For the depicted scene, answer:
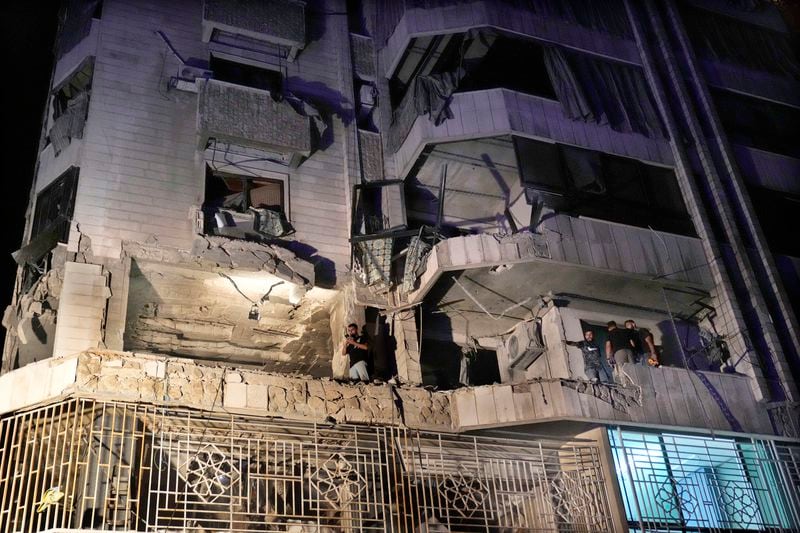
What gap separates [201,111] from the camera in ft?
54.5

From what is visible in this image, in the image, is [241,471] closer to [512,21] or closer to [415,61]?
Result: [415,61]

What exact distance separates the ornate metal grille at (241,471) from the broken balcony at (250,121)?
6.65m

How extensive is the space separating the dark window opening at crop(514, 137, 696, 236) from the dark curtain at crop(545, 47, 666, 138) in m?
1.01

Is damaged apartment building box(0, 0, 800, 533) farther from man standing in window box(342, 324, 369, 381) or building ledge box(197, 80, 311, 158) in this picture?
man standing in window box(342, 324, 369, 381)

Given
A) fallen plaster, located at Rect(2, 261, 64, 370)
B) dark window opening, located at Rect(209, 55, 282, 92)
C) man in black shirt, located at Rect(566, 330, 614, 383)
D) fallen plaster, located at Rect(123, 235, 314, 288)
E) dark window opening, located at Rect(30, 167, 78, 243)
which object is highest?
dark window opening, located at Rect(209, 55, 282, 92)

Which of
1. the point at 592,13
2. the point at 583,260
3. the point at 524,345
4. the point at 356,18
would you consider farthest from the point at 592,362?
the point at 356,18

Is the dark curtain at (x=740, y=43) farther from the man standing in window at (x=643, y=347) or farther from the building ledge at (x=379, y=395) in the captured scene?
the building ledge at (x=379, y=395)

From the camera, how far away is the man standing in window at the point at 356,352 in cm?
1505

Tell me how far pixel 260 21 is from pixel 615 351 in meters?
11.4

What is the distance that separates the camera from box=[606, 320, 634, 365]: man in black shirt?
15999 millimetres

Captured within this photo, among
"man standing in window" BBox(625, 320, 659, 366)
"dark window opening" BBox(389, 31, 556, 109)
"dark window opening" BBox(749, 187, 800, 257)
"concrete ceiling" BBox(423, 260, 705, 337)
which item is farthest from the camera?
"dark window opening" BBox(749, 187, 800, 257)

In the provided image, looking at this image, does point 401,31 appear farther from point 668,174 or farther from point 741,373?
point 741,373

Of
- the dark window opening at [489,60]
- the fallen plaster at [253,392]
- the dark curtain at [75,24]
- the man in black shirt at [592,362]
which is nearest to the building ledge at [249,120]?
the dark curtain at [75,24]

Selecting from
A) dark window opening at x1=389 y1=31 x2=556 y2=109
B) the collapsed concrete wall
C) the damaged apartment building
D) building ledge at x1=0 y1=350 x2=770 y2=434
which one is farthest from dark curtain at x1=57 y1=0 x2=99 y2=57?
building ledge at x1=0 y1=350 x2=770 y2=434
